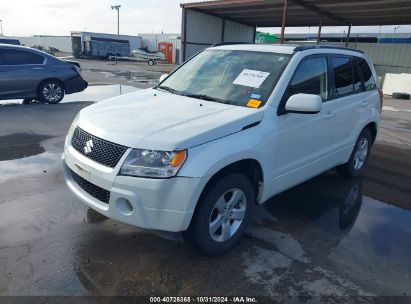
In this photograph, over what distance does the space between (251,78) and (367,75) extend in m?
2.49

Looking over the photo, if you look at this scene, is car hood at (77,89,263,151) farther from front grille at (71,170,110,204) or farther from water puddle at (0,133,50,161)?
water puddle at (0,133,50,161)

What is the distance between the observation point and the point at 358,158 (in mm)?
5566

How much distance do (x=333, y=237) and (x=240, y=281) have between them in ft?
4.43

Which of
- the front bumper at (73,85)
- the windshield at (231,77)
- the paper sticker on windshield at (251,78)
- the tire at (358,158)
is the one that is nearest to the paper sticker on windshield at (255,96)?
the windshield at (231,77)

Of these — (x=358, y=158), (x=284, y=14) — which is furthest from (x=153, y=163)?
(x=284, y=14)

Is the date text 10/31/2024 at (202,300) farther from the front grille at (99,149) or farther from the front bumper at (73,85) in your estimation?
the front bumper at (73,85)

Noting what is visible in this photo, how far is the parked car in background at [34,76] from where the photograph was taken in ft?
32.0

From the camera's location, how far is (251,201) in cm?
346

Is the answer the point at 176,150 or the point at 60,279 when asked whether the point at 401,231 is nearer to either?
the point at 176,150

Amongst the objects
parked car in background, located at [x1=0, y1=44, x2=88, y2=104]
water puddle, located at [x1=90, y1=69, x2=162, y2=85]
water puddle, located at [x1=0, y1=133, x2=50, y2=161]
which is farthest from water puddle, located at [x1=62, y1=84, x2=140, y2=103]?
water puddle, located at [x1=0, y1=133, x2=50, y2=161]

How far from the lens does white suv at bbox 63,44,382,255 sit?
9.19ft

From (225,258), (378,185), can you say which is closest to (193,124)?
(225,258)

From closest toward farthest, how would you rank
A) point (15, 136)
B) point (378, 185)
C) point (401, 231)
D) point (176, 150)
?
1. point (176, 150)
2. point (401, 231)
3. point (378, 185)
4. point (15, 136)

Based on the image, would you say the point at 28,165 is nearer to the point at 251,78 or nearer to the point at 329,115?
the point at 251,78
